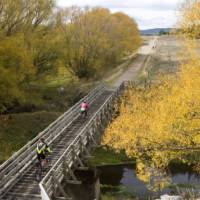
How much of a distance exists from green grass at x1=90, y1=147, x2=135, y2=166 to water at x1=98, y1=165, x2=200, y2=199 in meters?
0.84

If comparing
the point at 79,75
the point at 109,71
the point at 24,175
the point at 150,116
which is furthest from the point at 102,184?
the point at 109,71

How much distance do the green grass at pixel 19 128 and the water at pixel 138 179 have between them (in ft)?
28.3

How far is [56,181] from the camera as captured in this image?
21.3 meters

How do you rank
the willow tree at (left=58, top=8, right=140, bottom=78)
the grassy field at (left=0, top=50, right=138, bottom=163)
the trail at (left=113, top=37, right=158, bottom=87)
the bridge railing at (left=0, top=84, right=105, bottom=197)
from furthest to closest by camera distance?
1. the trail at (left=113, top=37, right=158, bottom=87)
2. the willow tree at (left=58, top=8, right=140, bottom=78)
3. the grassy field at (left=0, top=50, right=138, bottom=163)
4. the bridge railing at (left=0, top=84, right=105, bottom=197)

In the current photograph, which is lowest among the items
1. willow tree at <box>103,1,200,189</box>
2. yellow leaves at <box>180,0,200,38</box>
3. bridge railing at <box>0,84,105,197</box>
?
bridge railing at <box>0,84,105,197</box>

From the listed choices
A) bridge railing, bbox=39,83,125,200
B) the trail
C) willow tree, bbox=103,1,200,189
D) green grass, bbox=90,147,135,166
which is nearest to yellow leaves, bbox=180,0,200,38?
willow tree, bbox=103,1,200,189

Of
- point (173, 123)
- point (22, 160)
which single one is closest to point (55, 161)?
point (22, 160)

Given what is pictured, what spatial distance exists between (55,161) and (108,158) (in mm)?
20788

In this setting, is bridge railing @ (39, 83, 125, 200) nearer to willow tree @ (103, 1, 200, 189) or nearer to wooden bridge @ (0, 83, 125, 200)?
wooden bridge @ (0, 83, 125, 200)

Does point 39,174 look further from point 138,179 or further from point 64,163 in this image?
point 138,179

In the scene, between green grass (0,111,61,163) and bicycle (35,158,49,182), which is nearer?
bicycle (35,158,49,182)

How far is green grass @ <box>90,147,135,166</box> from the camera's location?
145 feet

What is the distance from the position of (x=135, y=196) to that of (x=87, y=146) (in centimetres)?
882

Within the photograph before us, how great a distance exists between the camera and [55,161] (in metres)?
25.0
